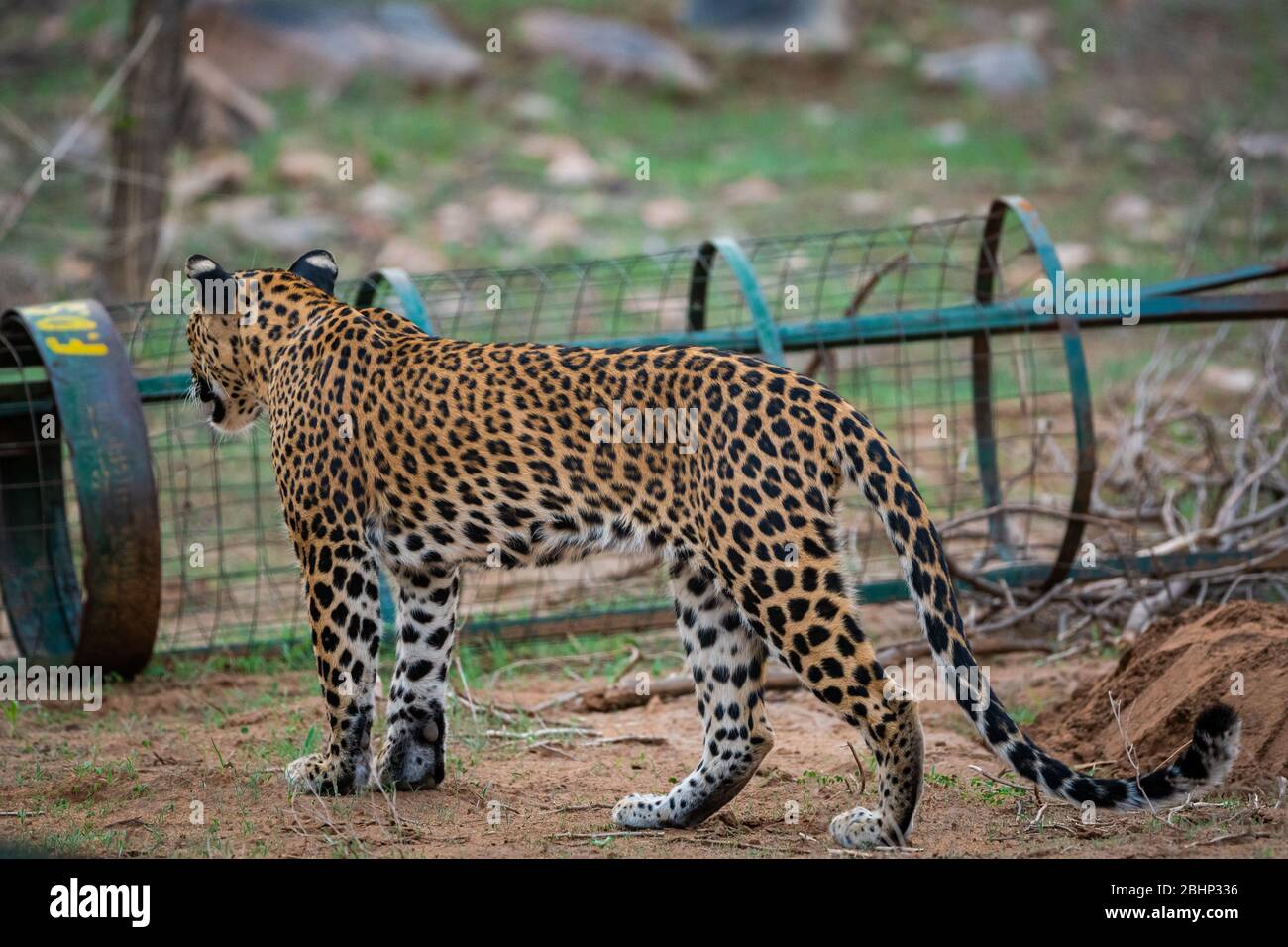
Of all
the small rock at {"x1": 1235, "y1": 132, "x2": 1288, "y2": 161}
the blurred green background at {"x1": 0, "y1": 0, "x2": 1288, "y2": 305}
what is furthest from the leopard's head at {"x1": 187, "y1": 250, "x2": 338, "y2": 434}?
the small rock at {"x1": 1235, "y1": 132, "x2": 1288, "y2": 161}

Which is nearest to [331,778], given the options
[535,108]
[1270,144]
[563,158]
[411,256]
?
[411,256]

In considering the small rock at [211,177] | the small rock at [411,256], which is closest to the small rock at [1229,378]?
the small rock at [411,256]

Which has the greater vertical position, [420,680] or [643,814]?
[420,680]

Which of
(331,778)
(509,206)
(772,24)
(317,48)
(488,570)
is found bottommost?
(331,778)

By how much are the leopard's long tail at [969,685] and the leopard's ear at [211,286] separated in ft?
9.21

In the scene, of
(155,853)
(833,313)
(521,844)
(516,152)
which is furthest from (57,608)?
(516,152)

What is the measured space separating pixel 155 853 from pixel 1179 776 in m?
3.50

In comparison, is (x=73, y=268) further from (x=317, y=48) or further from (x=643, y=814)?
(x=643, y=814)

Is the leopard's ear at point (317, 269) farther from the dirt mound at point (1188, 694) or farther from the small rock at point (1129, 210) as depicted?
the small rock at point (1129, 210)

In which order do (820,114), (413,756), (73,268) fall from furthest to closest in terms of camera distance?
(820,114) < (73,268) < (413,756)

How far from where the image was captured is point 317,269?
6.95 metres

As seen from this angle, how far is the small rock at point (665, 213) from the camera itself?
58.2 feet

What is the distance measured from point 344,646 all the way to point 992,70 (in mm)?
18397

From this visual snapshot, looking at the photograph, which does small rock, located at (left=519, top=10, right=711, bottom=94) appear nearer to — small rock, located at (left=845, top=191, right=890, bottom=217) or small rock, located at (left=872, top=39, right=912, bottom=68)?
small rock, located at (left=872, top=39, right=912, bottom=68)
